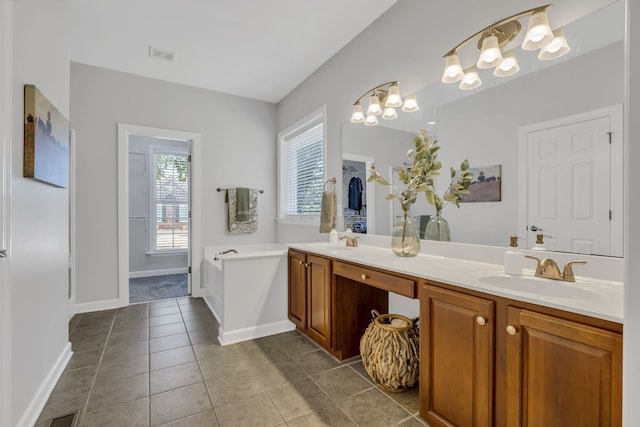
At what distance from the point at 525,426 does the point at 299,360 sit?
1.53 meters

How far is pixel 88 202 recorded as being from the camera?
11.1 ft

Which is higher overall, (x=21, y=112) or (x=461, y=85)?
(x=461, y=85)

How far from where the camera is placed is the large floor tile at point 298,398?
169 cm

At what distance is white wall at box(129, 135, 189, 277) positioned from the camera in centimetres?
518

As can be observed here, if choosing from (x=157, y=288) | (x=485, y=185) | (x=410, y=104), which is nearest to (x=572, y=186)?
(x=485, y=185)

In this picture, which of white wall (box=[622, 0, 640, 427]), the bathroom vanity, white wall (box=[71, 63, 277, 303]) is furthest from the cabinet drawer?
white wall (box=[71, 63, 277, 303])

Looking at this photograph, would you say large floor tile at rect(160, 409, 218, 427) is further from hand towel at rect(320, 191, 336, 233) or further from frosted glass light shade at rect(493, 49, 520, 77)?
frosted glass light shade at rect(493, 49, 520, 77)

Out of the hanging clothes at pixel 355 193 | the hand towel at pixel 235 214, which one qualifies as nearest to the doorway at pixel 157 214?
the hand towel at pixel 235 214

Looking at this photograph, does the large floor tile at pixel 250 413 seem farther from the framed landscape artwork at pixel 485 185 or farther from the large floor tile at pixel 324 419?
the framed landscape artwork at pixel 485 185

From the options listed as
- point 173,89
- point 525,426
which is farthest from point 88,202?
point 525,426

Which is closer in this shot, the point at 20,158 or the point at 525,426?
the point at 525,426

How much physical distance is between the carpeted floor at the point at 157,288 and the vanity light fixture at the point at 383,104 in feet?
10.9

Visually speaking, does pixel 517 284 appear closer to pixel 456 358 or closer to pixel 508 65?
pixel 456 358

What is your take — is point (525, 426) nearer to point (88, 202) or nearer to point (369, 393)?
point (369, 393)
